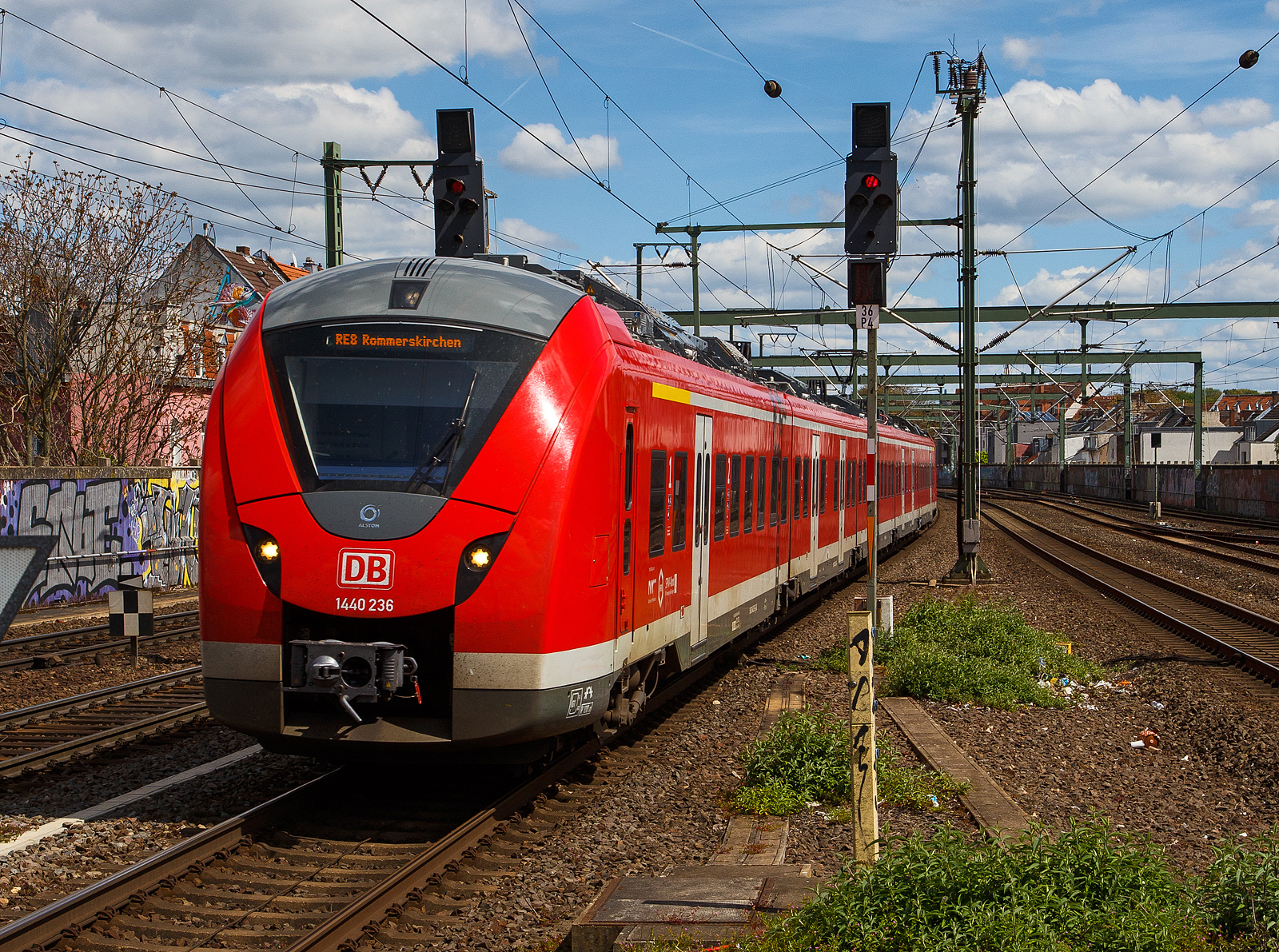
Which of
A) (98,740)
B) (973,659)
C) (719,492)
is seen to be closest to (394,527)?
(98,740)

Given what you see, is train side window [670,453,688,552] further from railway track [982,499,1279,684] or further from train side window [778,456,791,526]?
railway track [982,499,1279,684]

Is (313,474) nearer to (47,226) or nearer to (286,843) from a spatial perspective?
(286,843)

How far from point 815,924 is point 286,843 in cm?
332

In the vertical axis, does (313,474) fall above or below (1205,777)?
above

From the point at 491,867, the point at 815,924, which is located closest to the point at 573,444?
the point at 491,867

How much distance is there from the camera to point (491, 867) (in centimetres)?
652

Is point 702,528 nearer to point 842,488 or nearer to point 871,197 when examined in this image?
point 871,197

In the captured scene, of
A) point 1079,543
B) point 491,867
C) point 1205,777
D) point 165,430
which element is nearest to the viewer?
point 491,867

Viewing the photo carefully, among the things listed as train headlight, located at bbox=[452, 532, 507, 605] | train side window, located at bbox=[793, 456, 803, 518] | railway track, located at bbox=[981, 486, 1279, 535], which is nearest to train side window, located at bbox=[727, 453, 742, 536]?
train side window, located at bbox=[793, 456, 803, 518]

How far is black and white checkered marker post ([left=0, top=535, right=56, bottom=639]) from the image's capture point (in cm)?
426

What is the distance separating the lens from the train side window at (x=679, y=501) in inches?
374

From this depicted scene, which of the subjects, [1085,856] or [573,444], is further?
[573,444]

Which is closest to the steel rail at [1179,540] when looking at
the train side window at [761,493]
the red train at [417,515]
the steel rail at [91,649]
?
the train side window at [761,493]

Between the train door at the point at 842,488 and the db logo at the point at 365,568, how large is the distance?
1403 cm
